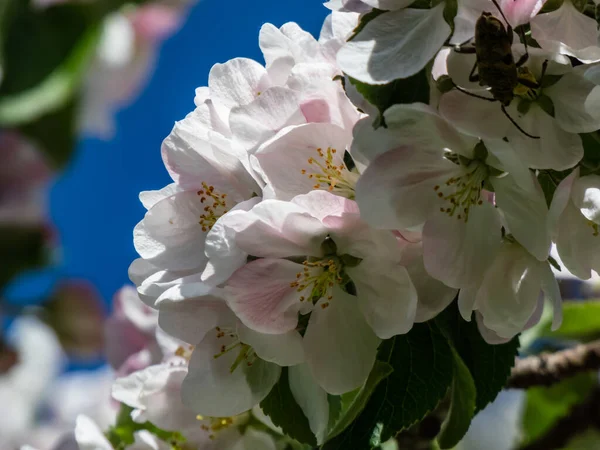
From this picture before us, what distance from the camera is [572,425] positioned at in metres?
0.89

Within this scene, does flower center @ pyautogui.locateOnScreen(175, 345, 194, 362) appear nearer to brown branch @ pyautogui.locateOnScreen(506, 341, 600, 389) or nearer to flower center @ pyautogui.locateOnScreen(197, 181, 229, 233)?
flower center @ pyautogui.locateOnScreen(197, 181, 229, 233)

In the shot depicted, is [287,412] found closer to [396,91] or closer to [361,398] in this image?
[361,398]

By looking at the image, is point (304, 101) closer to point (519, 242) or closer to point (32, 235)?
point (519, 242)

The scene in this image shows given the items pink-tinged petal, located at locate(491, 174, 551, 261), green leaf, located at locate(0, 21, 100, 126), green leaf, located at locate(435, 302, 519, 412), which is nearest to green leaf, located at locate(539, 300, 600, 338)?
green leaf, located at locate(435, 302, 519, 412)

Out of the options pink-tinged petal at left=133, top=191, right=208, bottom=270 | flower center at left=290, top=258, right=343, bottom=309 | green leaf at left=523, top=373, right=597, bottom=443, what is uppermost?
pink-tinged petal at left=133, top=191, right=208, bottom=270

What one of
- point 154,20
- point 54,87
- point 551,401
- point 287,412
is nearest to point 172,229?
point 287,412

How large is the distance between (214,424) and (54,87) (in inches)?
51.0

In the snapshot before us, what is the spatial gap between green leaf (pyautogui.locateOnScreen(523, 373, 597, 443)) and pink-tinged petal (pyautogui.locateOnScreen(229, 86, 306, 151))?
26.5 inches

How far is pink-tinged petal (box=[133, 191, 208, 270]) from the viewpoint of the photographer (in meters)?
0.49

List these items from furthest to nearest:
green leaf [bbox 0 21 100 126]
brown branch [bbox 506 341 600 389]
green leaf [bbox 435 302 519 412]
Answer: green leaf [bbox 0 21 100 126]
brown branch [bbox 506 341 600 389]
green leaf [bbox 435 302 519 412]

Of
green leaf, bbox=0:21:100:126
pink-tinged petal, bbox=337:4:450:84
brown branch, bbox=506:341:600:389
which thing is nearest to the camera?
pink-tinged petal, bbox=337:4:450:84

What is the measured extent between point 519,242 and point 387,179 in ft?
0.28

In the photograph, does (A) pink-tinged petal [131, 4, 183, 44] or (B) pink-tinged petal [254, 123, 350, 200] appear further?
(A) pink-tinged petal [131, 4, 183, 44]

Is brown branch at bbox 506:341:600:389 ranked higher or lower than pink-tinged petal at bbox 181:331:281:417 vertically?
lower
